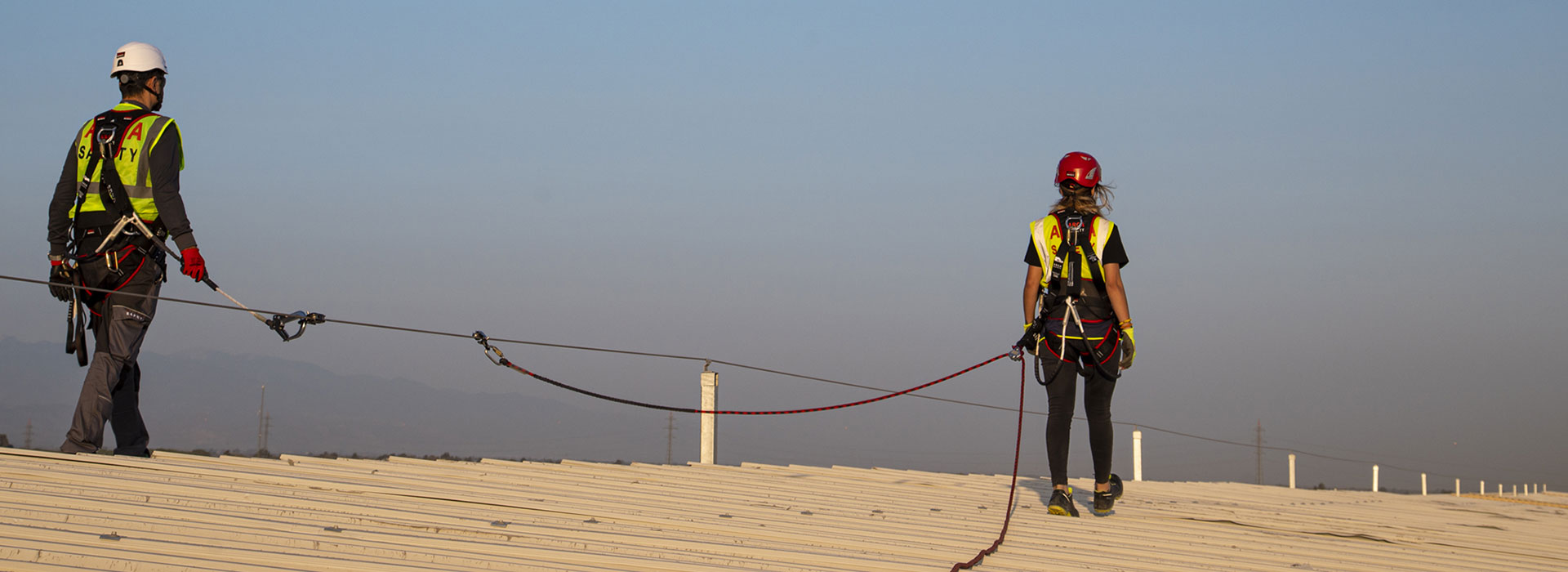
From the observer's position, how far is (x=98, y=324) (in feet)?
20.4

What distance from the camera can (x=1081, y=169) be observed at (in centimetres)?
639

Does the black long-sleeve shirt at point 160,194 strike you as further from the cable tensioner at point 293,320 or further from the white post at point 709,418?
the white post at point 709,418

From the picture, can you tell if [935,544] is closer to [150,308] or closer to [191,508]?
[191,508]

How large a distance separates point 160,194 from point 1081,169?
15.1 feet

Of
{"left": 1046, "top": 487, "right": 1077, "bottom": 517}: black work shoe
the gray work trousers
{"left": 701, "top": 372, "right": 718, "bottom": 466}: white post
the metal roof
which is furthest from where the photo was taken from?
{"left": 701, "top": 372, "right": 718, "bottom": 466}: white post

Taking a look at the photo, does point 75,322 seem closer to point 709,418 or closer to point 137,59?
point 137,59

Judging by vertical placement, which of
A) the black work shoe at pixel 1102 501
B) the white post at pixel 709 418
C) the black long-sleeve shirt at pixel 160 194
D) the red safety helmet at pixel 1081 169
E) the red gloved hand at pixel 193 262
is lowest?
the black work shoe at pixel 1102 501

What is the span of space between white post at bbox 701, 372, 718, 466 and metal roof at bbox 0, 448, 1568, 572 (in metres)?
0.93

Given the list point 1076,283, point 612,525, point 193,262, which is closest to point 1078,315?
point 1076,283

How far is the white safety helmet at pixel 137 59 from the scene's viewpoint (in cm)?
627

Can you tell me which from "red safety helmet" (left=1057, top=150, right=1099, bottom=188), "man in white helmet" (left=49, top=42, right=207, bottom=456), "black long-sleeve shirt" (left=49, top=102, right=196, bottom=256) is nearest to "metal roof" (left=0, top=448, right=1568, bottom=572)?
"man in white helmet" (left=49, top=42, right=207, bottom=456)

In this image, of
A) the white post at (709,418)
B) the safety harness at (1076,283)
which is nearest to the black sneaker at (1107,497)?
the safety harness at (1076,283)

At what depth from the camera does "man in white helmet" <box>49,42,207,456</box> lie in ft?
20.0

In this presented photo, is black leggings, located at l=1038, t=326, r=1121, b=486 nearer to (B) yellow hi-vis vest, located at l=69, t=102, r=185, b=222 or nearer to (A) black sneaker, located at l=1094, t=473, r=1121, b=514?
(A) black sneaker, located at l=1094, t=473, r=1121, b=514
